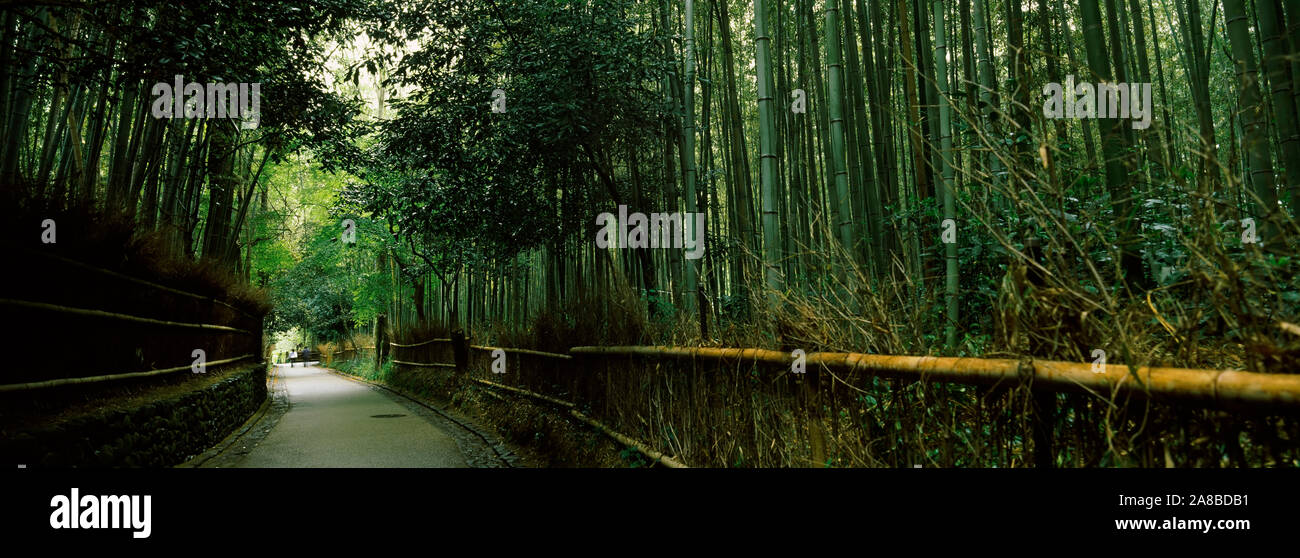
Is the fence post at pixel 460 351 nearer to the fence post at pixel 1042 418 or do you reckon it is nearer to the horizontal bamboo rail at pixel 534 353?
the horizontal bamboo rail at pixel 534 353

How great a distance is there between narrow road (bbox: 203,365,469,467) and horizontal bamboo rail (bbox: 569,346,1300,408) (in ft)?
12.0

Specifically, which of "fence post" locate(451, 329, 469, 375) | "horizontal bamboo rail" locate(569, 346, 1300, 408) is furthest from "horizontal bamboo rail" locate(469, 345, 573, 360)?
"horizontal bamboo rail" locate(569, 346, 1300, 408)

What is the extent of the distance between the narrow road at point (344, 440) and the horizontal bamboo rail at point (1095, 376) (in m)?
3.65

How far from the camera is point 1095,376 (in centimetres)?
121

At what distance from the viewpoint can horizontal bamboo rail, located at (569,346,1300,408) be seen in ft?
3.23

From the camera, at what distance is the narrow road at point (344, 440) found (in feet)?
15.6

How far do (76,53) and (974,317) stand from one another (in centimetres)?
559

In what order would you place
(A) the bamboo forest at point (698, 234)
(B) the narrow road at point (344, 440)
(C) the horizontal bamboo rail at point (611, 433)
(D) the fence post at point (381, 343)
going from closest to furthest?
(A) the bamboo forest at point (698, 234)
(C) the horizontal bamboo rail at point (611, 433)
(B) the narrow road at point (344, 440)
(D) the fence post at point (381, 343)

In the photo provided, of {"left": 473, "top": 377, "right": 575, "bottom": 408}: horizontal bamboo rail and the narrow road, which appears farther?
{"left": 473, "top": 377, "right": 575, "bottom": 408}: horizontal bamboo rail

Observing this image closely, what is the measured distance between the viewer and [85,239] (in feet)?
11.2

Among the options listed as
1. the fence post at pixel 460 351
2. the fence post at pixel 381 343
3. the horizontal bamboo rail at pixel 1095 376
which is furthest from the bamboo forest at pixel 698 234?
the fence post at pixel 381 343

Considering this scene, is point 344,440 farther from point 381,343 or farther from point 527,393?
point 381,343

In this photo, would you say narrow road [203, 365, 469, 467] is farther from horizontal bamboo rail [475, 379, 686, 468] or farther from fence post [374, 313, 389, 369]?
fence post [374, 313, 389, 369]
